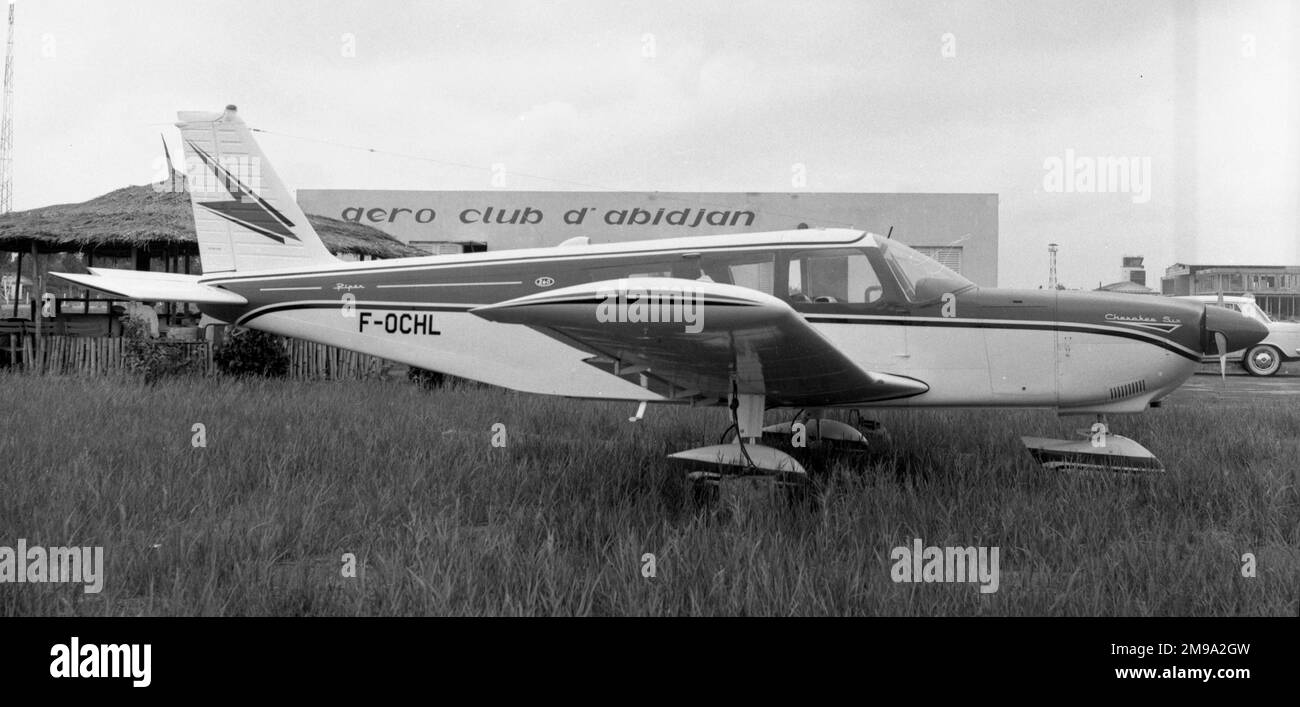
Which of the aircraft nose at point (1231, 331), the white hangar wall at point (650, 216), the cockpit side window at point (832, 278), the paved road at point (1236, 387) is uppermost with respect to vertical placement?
the white hangar wall at point (650, 216)

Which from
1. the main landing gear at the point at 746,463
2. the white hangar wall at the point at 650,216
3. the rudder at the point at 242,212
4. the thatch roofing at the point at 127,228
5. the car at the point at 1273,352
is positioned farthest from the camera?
the white hangar wall at the point at 650,216

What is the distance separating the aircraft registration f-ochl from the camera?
13.9 ft

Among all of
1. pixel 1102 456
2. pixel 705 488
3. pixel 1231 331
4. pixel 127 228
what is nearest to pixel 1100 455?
pixel 1102 456

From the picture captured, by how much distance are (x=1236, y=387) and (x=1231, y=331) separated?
9.92 meters

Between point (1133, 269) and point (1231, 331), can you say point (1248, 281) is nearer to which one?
point (1133, 269)

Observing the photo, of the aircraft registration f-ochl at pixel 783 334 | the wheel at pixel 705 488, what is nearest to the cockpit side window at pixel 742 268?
the aircraft registration f-ochl at pixel 783 334

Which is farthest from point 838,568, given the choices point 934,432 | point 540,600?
point 934,432

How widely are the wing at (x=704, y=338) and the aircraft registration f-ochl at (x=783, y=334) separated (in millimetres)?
22

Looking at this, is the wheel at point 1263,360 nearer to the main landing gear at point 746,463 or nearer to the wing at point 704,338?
the wing at point 704,338

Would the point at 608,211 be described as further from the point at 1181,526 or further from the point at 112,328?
the point at 1181,526

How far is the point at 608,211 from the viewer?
18.6m

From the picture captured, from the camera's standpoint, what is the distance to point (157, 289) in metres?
5.94

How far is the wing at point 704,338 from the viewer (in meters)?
3.14
